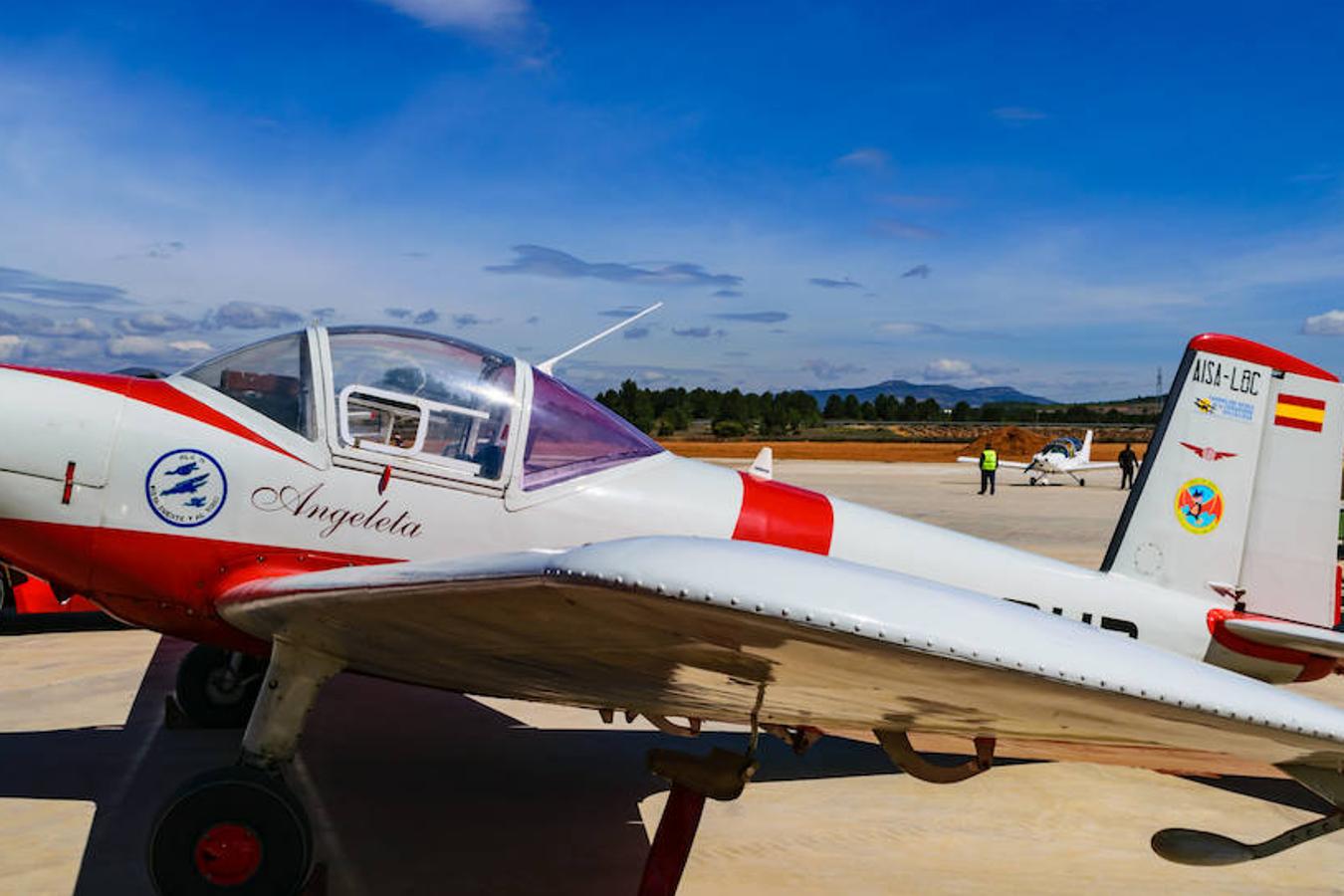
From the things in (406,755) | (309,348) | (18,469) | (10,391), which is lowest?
(406,755)

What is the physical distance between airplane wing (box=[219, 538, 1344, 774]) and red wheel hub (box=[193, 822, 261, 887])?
1024 millimetres

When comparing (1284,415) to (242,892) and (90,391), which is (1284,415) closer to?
(242,892)

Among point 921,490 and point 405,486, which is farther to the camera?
point 921,490

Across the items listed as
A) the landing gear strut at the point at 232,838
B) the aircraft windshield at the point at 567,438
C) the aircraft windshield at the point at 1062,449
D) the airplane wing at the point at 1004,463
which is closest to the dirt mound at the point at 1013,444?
the airplane wing at the point at 1004,463

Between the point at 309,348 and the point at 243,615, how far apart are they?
1.09 m

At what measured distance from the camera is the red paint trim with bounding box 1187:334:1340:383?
4.64 m

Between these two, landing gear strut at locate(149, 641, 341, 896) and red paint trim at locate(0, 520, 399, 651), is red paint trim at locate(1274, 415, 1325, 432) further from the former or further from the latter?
landing gear strut at locate(149, 641, 341, 896)

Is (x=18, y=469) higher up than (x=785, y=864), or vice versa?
(x=18, y=469)

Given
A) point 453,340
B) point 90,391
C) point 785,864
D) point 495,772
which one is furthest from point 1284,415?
point 90,391

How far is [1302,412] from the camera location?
183 inches

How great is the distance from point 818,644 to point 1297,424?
393 cm

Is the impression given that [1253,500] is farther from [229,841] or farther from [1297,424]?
[229,841]

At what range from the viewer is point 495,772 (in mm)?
4902

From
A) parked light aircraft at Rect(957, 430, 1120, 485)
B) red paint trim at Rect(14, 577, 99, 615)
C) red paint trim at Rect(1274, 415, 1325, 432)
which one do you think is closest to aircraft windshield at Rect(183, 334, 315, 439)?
red paint trim at Rect(1274, 415, 1325, 432)
